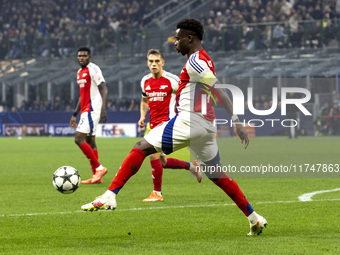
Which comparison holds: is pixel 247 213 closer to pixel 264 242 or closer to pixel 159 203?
pixel 264 242

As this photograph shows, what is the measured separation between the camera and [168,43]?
3303 cm

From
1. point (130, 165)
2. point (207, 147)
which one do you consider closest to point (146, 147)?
point (130, 165)

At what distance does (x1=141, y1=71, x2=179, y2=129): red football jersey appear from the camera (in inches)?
406

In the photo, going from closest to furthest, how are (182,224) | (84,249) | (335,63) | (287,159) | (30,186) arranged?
(84,249), (182,224), (30,186), (287,159), (335,63)

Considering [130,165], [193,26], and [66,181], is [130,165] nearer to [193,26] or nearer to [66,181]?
[193,26]

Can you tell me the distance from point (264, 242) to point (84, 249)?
1.57 metres

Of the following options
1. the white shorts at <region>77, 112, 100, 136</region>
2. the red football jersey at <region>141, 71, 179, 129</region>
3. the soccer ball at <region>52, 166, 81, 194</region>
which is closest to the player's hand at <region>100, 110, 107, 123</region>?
the white shorts at <region>77, 112, 100, 136</region>

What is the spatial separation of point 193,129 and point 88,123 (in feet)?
22.7

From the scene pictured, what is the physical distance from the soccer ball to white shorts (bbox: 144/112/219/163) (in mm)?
2752

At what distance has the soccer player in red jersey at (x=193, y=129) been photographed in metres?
6.53

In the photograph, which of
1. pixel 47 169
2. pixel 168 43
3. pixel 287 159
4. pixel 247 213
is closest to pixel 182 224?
pixel 247 213

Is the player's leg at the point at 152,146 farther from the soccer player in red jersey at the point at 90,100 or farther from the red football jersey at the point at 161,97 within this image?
the soccer player in red jersey at the point at 90,100

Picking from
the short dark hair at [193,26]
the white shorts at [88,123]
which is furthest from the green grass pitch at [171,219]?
the short dark hair at [193,26]

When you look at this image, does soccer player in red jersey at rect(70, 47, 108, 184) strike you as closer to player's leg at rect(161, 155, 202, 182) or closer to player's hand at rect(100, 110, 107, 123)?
player's hand at rect(100, 110, 107, 123)
